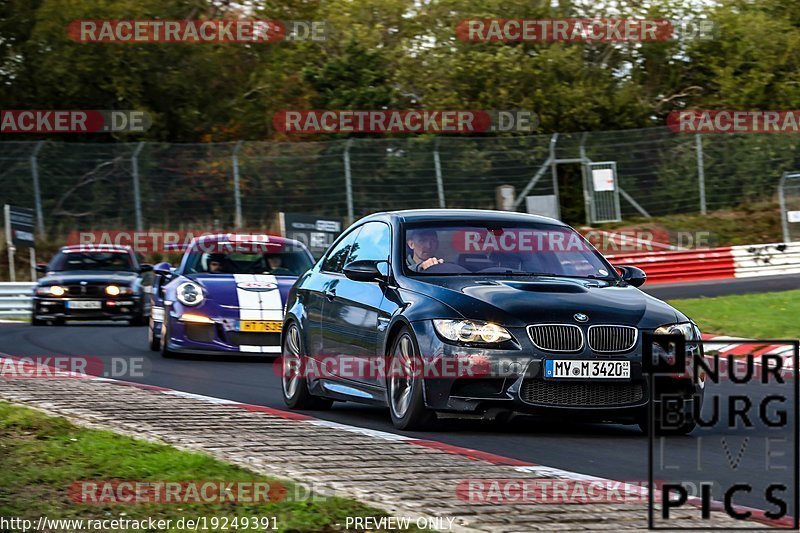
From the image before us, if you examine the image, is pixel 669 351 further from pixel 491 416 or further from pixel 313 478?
pixel 313 478

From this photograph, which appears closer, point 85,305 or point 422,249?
point 422,249

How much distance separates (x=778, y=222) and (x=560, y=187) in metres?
5.42

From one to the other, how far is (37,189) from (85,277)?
28.1 feet

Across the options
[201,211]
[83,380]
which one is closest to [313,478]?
[83,380]

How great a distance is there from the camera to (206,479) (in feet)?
21.1

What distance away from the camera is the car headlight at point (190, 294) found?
15555 millimetres

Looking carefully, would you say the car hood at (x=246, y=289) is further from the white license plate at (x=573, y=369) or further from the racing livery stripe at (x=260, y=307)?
the white license plate at (x=573, y=369)

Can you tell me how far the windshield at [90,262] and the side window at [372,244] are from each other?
13.5 m

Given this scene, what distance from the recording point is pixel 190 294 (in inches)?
615

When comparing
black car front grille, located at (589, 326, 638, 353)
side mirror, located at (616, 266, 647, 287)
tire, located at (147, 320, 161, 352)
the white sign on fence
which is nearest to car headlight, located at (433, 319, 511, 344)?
black car front grille, located at (589, 326, 638, 353)

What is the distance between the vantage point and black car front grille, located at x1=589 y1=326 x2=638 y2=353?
8.62 metres

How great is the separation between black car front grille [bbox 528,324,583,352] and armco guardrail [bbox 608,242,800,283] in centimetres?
2098

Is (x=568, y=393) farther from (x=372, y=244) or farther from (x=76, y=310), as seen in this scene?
(x=76, y=310)

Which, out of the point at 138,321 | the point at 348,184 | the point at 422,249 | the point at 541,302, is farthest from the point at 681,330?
the point at 348,184
